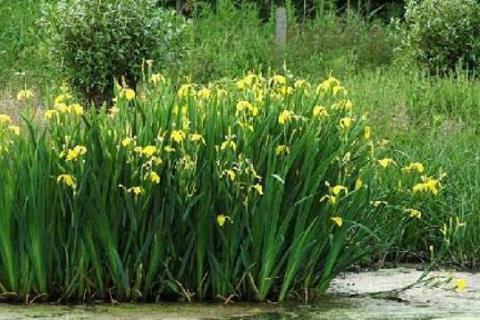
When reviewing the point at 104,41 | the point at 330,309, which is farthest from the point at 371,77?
the point at 330,309

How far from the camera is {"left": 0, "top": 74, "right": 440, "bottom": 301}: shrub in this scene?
438 cm

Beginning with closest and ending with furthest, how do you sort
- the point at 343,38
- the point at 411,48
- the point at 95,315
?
the point at 95,315
the point at 411,48
the point at 343,38

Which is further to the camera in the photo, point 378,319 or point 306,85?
point 306,85

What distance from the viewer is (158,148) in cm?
440

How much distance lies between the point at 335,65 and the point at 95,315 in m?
10.0

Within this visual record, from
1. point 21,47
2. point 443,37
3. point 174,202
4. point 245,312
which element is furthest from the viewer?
point 21,47

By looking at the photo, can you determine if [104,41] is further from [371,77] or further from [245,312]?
[245,312]

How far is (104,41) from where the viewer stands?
10195mm

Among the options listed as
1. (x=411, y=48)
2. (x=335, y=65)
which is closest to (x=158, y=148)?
(x=411, y=48)

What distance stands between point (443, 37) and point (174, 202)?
27.8 feet

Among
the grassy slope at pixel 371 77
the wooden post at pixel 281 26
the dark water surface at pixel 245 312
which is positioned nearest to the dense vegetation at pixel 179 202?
the dark water surface at pixel 245 312

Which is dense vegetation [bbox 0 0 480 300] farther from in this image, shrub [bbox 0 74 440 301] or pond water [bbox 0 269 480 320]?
pond water [bbox 0 269 480 320]

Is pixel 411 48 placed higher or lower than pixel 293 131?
higher

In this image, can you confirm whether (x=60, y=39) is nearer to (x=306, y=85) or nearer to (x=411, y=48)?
(x=411, y=48)
